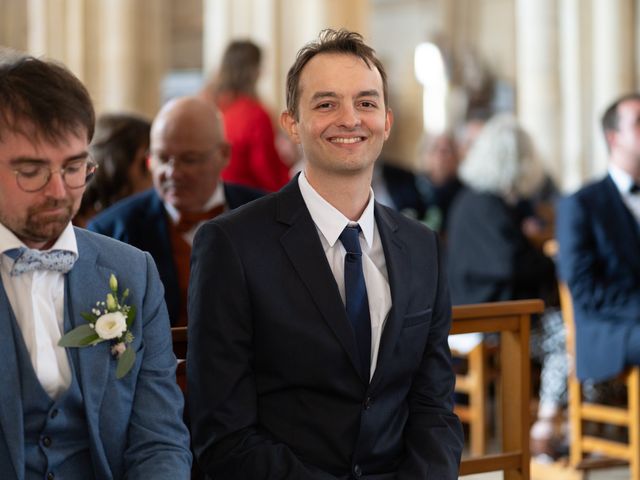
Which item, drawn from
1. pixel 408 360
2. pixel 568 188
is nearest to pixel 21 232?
pixel 408 360

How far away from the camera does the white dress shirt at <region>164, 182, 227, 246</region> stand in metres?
4.49

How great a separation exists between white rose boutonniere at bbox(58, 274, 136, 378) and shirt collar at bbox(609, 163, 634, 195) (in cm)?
415

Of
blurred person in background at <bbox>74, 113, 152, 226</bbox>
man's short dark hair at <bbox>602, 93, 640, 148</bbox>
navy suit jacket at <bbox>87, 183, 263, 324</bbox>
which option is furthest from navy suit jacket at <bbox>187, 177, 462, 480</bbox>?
man's short dark hair at <bbox>602, 93, 640, 148</bbox>

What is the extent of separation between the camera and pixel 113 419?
8.50 ft

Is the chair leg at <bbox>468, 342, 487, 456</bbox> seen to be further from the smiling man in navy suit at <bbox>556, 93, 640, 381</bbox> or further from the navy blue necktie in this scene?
the navy blue necktie

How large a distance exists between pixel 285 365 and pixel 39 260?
0.73 metres

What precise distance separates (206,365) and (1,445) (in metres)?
0.62

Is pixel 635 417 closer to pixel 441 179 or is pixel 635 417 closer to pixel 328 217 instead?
pixel 328 217

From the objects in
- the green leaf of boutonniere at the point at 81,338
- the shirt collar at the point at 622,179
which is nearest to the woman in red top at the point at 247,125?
the shirt collar at the point at 622,179

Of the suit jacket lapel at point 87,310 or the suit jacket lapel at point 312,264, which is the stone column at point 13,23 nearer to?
the suit jacket lapel at point 312,264

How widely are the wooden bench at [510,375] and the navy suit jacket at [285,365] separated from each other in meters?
0.89

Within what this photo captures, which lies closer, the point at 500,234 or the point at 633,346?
the point at 633,346

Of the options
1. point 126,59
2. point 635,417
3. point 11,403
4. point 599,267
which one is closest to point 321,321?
point 11,403

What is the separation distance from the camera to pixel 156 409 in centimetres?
266
